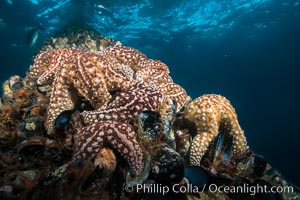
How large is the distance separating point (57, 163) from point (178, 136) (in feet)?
7.05

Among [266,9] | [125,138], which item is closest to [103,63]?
[125,138]

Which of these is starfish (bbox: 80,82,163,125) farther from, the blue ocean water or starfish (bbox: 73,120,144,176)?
the blue ocean water

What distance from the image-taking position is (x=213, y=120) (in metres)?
4.44

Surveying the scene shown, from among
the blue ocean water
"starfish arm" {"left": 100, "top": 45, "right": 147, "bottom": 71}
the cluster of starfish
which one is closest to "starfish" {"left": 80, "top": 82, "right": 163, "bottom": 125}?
the cluster of starfish

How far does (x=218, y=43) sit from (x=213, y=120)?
47.9 meters

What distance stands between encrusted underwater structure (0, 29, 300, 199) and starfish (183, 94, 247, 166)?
2cm

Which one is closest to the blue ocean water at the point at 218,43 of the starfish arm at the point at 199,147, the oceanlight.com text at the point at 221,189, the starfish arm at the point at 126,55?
the starfish arm at the point at 126,55

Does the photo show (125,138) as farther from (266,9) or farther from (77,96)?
(266,9)

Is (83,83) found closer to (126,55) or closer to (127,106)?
(127,106)

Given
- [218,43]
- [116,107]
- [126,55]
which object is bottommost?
[116,107]

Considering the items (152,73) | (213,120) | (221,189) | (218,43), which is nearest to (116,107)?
(213,120)

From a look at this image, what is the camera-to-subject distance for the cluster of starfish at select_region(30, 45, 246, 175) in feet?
11.1

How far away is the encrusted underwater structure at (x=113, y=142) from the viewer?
123 inches

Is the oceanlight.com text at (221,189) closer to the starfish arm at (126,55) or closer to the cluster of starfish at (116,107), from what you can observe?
the cluster of starfish at (116,107)
